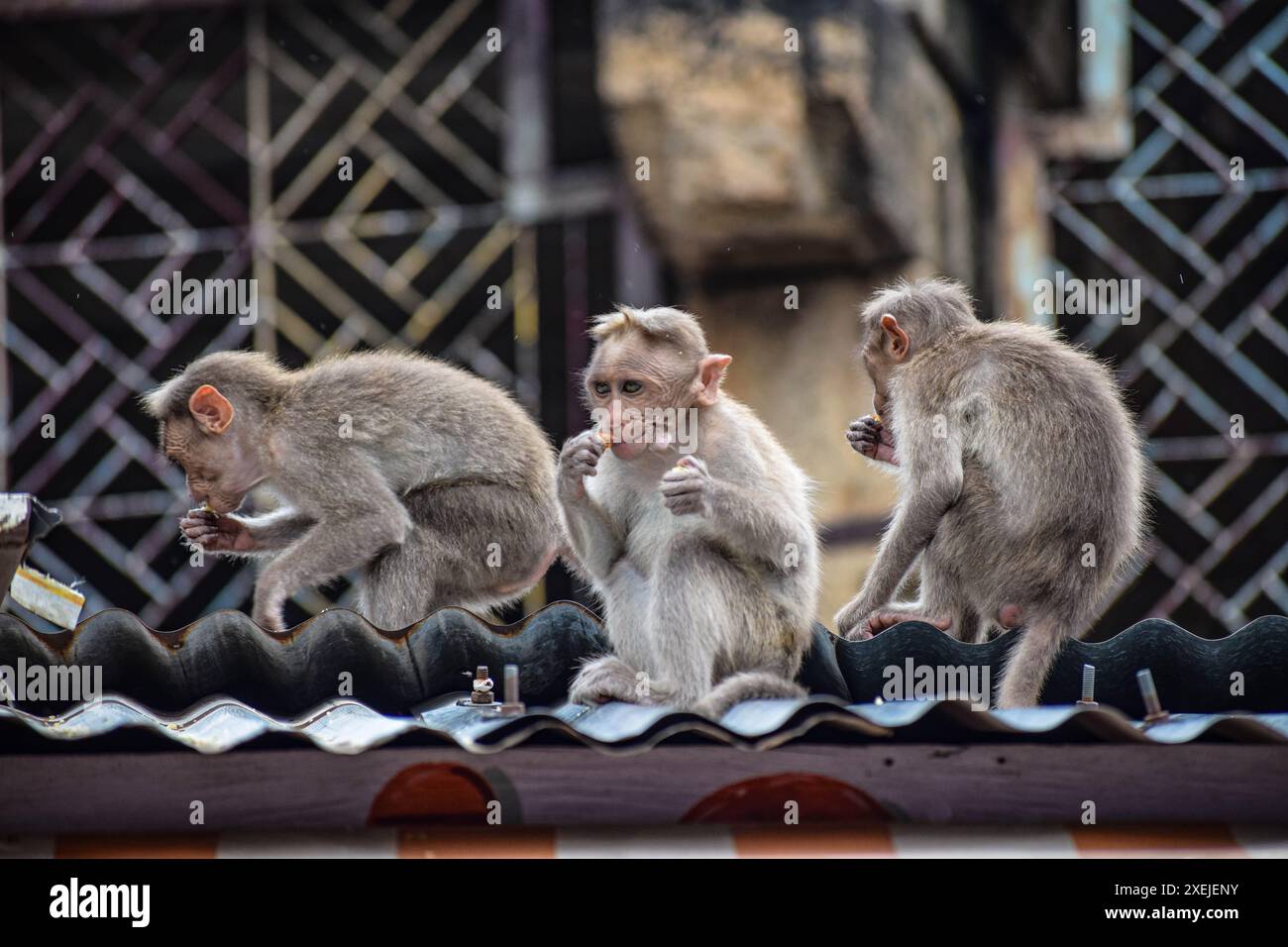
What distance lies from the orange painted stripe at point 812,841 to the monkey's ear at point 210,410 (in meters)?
2.66

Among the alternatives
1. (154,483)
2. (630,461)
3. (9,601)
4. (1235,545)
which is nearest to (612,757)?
(630,461)

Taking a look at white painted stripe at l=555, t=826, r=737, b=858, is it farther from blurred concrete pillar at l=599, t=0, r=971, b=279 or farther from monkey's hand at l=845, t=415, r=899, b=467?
blurred concrete pillar at l=599, t=0, r=971, b=279

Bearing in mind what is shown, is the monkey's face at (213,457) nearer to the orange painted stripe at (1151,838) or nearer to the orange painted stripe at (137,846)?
the orange painted stripe at (137,846)

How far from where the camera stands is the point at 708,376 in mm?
5434

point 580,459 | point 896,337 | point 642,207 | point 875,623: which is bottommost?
point 875,623

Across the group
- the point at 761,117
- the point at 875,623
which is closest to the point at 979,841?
the point at 875,623

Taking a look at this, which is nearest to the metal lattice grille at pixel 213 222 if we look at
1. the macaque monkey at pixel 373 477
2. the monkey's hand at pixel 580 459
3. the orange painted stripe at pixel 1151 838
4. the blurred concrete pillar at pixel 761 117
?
the blurred concrete pillar at pixel 761 117

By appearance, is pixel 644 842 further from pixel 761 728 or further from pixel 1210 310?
pixel 1210 310

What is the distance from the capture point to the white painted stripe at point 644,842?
451 centimetres

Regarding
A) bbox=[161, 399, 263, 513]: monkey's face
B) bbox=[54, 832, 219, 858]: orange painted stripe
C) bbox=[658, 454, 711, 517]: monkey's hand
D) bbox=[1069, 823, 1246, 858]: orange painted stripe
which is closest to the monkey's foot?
bbox=[658, 454, 711, 517]: monkey's hand

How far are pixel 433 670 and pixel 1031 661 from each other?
170cm

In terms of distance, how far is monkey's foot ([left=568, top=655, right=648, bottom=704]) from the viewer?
5199 millimetres

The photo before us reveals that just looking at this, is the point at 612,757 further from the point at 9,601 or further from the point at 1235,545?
the point at 1235,545
